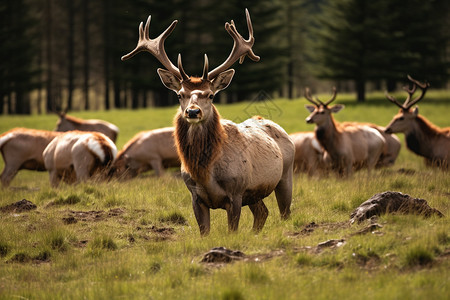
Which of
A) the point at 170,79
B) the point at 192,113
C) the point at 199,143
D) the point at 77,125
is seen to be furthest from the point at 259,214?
the point at 77,125

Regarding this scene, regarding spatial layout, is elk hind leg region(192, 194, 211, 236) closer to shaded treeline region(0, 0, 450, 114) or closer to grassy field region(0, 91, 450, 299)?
grassy field region(0, 91, 450, 299)

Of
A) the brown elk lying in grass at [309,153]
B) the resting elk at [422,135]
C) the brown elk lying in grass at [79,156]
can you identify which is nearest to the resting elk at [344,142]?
the brown elk lying in grass at [309,153]

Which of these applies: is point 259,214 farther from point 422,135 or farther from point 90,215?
point 422,135

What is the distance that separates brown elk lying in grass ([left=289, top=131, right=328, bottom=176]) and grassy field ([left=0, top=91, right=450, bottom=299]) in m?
4.94

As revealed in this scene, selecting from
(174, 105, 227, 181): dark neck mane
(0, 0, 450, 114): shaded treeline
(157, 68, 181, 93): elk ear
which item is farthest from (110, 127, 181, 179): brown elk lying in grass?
(0, 0, 450, 114): shaded treeline

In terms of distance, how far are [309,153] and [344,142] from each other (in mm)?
1447

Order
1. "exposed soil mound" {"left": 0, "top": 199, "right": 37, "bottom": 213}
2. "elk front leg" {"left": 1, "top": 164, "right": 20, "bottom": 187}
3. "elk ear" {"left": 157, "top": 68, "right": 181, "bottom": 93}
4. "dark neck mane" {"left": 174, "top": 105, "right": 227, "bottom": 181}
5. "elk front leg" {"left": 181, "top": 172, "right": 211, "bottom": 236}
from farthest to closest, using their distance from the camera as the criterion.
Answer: "elk front leg" {"left": 1, "top": 164, "right": 20, "bottom": 187}, "exposed soil mound" {"left": 0, "top": 199, "right": 37, "bottom": 213}, "elk ear" {"left": 157, "top": 68, "right": 181, "bottom": 93}, "elk front leg" {"left": 181, "top": 172, "right": 211, "bottom": 236}, "dark neck mane" {"left": 174, "top": 105, "right": 227, "bottom": 181}

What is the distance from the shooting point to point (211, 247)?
227 inches

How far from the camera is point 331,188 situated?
9.22 meters

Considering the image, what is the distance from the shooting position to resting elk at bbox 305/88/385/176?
13.4 meters

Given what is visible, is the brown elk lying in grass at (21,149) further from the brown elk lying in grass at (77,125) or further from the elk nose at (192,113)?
the elk nose at (192,113)

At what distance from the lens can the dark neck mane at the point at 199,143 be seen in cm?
620

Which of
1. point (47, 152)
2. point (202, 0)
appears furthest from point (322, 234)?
point (202, 0)

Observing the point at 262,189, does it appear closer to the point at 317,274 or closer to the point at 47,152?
the point at 317,274
